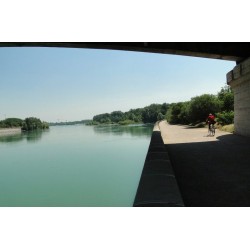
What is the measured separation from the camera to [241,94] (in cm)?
1773

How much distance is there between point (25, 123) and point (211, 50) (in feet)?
436

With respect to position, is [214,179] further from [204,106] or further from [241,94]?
[204,106]

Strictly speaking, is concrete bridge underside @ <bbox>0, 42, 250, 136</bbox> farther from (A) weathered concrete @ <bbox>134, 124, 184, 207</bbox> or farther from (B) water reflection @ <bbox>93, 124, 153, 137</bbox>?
(B) water reflection @ <bbox>93, 124, 153, 137</bbox>

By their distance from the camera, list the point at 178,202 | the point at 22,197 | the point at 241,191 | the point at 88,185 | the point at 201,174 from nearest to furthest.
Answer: the point at 178,202 < the point at 241,191 < the point at 201,174 < the point at 22,197 < the point at 88,185

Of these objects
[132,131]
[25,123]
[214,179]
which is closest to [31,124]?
[25,123]

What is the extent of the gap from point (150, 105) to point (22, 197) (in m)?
153

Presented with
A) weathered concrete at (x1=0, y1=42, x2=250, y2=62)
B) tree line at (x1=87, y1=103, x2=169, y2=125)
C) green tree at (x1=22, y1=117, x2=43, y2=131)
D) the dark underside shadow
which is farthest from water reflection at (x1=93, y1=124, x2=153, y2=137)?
green tree at (x1=22, y1=117, x2=43, y2=131)

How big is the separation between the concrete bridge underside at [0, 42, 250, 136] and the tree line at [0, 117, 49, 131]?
12972 cm

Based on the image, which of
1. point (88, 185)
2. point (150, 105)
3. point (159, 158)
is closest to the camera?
point (159, 158)

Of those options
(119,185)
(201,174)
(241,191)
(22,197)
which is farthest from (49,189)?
(241,191)

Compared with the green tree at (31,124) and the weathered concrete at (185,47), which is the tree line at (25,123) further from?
the weathered concrete at (185,47)

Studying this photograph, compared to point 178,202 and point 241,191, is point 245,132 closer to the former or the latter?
point 241,191

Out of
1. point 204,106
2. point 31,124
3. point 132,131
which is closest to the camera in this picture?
point 204,106

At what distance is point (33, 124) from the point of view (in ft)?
465
